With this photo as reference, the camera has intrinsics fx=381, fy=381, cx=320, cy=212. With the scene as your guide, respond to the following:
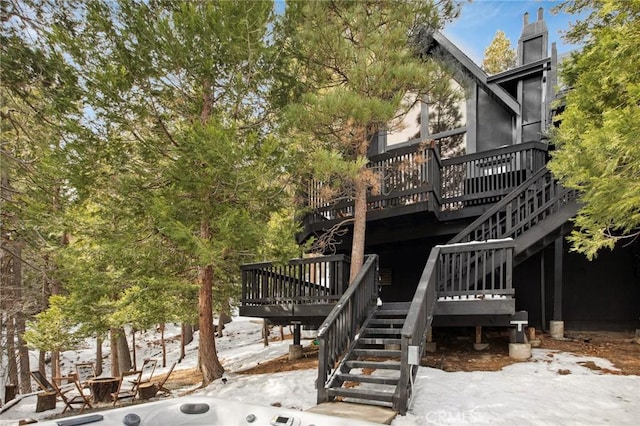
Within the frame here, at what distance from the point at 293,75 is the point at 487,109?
537 centimetres

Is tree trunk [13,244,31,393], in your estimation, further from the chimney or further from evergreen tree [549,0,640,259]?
the chimney

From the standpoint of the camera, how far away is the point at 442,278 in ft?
22.9

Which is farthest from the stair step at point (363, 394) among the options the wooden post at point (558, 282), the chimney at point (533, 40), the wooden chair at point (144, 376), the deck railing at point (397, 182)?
the chimney at point (533, 40)

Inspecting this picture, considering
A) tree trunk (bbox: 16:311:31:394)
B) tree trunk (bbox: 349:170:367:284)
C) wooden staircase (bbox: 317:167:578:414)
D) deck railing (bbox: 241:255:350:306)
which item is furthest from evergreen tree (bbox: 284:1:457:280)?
tree trunk (bbox: 16:311:31:394)

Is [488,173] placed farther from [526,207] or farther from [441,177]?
[526,207]

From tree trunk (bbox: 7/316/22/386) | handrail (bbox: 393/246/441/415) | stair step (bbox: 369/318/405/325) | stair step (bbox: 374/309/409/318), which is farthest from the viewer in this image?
tree trunk (bbox: 7/316/22/386)

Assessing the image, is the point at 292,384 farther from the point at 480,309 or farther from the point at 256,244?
the point at 480,309

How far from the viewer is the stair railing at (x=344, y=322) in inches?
193

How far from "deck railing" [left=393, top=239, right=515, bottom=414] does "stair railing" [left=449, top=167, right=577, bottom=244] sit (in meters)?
0.61

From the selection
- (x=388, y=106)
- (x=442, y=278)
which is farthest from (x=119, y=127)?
(x=442, y=278)

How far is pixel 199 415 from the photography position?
13.5ft

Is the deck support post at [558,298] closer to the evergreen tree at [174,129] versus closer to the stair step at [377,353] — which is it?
the stair step at [377,353]

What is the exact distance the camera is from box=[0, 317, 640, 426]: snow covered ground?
169 inches

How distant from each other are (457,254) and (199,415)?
4.76 meters
